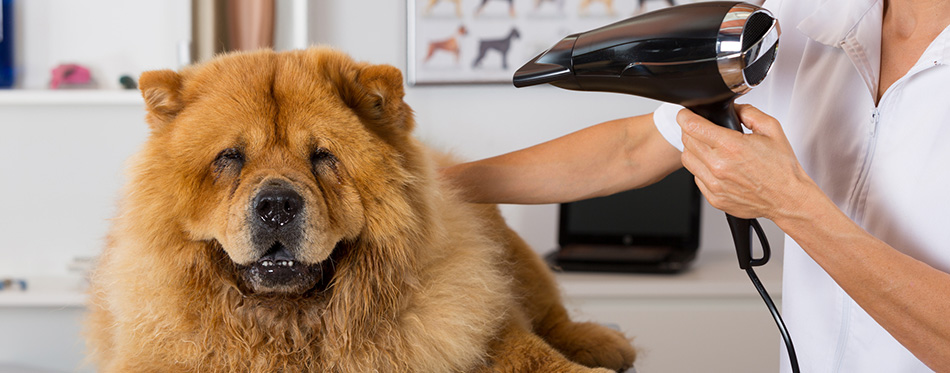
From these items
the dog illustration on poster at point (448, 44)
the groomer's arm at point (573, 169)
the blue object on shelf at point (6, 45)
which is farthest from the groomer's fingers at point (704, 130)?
the blue object on shelf at point (6, 45)

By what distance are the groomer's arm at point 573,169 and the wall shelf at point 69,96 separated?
176 cm

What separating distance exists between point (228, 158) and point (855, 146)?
2.90ft

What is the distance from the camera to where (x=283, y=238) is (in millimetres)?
932

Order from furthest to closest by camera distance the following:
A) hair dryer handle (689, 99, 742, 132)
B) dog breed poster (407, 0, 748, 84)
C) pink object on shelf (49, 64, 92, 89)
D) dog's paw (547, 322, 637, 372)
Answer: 1. dog breed poster (407, 0, 748, 84)
2. pink object on shelf (49, 64, 92, 89)
3. dog's paw (547, 322, 637, 372)
4. hair dryer handle (689, 99, 742, 132)

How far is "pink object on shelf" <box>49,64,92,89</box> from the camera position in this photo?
9.01ft

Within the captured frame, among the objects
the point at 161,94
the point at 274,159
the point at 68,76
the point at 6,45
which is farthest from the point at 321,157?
the point at 6,45

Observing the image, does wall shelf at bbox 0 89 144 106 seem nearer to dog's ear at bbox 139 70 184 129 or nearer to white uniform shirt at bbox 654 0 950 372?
dog's ear at bbox 139 70 184 129

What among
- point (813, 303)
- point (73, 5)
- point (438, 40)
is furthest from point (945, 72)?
point (73, 5)

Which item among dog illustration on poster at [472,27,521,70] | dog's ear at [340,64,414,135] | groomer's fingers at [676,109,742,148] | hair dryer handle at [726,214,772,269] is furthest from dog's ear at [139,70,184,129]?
dog illustration on poster at [472,27,521,70]

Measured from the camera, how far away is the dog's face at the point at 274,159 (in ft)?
3.04

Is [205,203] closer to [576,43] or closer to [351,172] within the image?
[351,172]

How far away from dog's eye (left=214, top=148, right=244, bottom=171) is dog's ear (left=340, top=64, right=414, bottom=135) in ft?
0.58

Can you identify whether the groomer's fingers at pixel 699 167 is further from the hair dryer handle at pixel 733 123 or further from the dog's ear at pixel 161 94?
the dog's ear at pixel 161 94

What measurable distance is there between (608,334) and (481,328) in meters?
0.39
